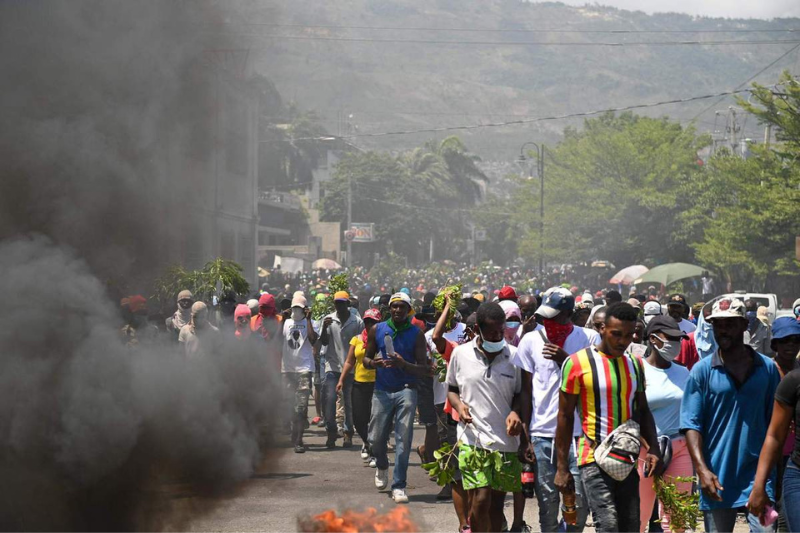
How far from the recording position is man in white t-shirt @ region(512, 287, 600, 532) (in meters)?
6.42

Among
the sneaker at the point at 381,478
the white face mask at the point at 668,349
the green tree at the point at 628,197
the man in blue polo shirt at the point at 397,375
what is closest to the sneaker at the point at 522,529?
the white face mask at the point at 668,349

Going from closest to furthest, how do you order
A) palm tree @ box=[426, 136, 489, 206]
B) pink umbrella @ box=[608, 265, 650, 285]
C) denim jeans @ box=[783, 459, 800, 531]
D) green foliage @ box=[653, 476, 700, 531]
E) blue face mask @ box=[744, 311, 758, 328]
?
denim jeans @ box=[783, 459, 800, 531] → green foliage @ box=[653, 476, 700, 531] → blue face mask @ box=[744, 311, 758, 328] → pink umbrella @ box=[608, 265, 650, 285] → palm tree @ box=[426, 136, 489, 206]

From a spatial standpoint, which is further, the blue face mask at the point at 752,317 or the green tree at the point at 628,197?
the green tree at the point at 628,197

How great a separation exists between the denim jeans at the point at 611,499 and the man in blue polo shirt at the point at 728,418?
0.35 m

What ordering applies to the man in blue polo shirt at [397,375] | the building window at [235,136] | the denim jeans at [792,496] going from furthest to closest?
the building window at [235,136] → the man in blue polo shirt at [397,375] → the denim jeans at [792,496]

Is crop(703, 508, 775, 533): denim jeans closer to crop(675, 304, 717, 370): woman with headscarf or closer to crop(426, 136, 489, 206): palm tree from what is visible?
crop(675, 304, 717, 370): woman with headscarf

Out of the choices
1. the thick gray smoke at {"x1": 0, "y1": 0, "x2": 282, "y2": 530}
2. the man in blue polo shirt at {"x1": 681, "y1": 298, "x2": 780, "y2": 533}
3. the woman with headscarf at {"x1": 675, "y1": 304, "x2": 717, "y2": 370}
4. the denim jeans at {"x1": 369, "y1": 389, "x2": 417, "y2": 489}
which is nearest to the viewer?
the man in blue polo shirt at {"x1": 681, "y1": 298, "x2": 780, "y2": 533}

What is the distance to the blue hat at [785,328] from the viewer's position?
18.2 ft

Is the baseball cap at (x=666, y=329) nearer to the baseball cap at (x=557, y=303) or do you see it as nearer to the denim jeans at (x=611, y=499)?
the baseball cap at (x=557, y=303)

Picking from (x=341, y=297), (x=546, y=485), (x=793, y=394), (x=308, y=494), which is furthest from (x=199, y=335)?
(x=793, y=394)

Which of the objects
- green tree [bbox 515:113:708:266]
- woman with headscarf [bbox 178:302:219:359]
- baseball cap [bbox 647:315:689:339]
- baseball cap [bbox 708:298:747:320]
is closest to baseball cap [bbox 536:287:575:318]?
baseball cap [bbox 647:315:689:339]

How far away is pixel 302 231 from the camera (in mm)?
68750

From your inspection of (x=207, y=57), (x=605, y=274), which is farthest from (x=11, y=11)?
(x=605, y=274)

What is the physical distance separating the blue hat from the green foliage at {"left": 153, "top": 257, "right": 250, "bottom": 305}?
9012mm
